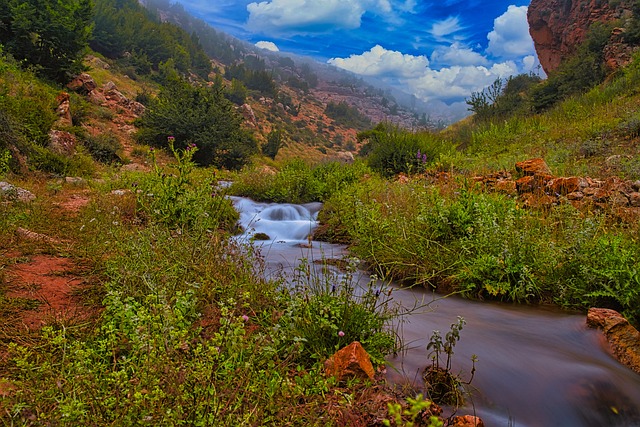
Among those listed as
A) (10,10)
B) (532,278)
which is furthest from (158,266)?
(10,10)

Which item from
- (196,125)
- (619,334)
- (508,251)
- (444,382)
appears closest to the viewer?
(444,382)

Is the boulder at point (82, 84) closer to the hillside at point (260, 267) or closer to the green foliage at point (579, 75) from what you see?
the hillside at point (260, 267)

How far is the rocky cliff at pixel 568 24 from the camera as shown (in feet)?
70.9

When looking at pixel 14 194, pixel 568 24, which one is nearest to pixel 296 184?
Result: pixel 14 194

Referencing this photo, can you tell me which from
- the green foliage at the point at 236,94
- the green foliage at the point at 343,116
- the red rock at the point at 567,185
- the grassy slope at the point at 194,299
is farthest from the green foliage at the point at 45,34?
the green foliage at the point at 343,116

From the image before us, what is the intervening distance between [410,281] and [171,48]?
142ft

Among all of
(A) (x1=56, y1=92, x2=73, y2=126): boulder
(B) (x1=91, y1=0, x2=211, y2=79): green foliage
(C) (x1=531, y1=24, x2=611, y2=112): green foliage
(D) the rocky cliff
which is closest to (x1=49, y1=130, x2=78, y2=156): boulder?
(A) (x1=56, y1=92, x2=73, y2=126): boulder

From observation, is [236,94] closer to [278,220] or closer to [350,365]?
[278,220]

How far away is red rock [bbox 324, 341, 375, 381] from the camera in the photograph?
216cm

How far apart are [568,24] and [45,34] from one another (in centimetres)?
3414

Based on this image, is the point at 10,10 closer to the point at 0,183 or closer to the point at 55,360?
the point at 0,183

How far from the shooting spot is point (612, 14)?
2611 centimetres

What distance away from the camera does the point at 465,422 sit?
1.90 meters

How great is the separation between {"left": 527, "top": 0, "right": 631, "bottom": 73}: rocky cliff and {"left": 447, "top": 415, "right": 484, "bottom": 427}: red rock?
81.7ft
